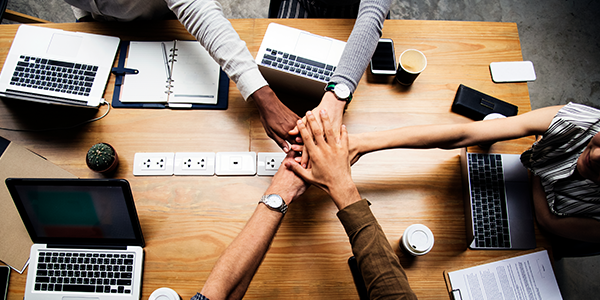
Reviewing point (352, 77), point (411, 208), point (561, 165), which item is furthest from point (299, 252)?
point (561, 165)

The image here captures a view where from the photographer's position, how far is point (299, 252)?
3.25 feet

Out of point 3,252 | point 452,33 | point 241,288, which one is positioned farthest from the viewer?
point 452,33

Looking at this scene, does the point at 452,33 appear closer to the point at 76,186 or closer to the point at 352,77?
the point at 352,77

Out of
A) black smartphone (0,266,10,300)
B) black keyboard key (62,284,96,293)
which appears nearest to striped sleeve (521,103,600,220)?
black keyboard key (62,284,96,293)

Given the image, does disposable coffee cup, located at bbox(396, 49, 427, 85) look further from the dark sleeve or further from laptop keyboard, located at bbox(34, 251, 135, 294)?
laptop keyboard, located at bbox(34, 251, 135, 294)

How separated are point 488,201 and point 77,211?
1.26 meters

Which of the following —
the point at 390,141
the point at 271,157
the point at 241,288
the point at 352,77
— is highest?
the point at 352,77

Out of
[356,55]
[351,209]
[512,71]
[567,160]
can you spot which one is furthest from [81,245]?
[512,71]

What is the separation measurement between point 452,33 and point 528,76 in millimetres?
320

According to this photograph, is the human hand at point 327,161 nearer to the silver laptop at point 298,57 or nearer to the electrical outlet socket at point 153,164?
the silver laptop at point 298,57

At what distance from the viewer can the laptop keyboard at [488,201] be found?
0.97m

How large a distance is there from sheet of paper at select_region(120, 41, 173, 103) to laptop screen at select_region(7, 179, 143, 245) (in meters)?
0.38

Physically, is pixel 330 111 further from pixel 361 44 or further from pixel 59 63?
pixel 59 63

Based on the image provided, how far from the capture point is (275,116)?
103 cm
